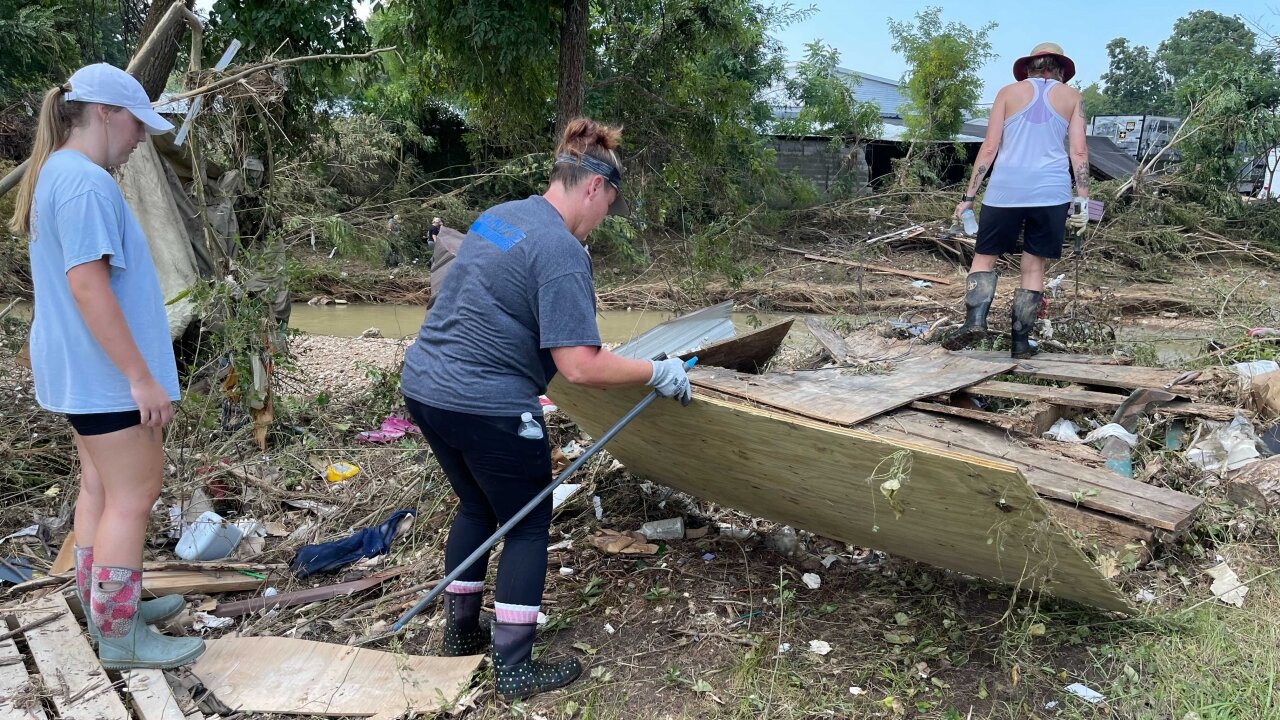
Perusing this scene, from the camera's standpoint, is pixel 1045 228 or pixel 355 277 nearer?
pixel 1045 228

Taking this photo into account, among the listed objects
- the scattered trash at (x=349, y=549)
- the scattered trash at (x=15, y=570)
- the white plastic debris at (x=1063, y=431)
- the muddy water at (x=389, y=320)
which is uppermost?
the white plastic debris at (x=1063, y=431)

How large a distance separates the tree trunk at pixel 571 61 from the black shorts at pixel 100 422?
6.27 meters

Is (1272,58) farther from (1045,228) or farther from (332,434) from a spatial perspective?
(332,434)

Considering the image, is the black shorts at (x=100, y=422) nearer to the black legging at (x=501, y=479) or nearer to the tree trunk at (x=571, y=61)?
the black legging at (x=501, y=479)

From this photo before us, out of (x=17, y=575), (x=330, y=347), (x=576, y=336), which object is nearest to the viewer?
(x=576, y=336)

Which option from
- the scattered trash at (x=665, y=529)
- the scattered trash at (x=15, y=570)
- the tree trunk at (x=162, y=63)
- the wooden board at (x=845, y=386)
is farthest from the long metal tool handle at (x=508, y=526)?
the tree trunk at (x=162, y=63)

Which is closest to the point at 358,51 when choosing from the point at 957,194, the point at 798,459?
the point at 798,459

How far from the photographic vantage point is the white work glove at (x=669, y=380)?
2.38 meters

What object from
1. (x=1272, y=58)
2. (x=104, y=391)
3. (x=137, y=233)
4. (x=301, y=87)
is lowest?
(x=104, y=391)

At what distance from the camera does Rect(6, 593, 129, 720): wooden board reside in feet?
7.63

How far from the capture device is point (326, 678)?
256cm

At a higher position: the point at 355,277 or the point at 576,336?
the point at 576,336

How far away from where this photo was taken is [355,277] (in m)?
11.5

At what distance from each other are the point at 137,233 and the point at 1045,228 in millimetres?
3956
